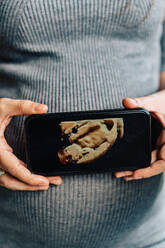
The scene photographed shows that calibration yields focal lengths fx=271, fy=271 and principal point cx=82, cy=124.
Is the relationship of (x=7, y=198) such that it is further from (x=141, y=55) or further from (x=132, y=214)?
(x=141, y=55)

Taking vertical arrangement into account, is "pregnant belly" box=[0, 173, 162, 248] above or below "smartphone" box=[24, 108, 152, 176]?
below

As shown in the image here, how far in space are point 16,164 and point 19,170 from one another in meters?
0.01

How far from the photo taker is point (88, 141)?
0.52 metres

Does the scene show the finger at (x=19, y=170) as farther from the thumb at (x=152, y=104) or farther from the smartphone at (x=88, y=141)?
the thumb at (x=152, y=104)

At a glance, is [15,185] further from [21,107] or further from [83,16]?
[83,16]

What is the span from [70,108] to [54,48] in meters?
0.14

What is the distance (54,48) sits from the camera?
600 millimetres

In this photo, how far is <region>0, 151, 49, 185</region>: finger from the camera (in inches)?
21.4

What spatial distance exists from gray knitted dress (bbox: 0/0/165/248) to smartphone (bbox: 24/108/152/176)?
1.8 inches

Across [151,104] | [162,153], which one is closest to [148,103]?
[151,104]

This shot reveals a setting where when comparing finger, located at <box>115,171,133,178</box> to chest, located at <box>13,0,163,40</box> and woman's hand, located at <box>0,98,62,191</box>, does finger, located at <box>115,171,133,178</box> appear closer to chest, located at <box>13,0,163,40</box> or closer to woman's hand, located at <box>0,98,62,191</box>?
woman's hand, located at <box>0,98,62,191</box>

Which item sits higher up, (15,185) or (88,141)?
(88,141)

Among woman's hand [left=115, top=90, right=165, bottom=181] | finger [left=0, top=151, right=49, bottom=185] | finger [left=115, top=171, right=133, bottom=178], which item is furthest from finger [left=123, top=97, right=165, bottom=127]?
finger [left=0, top=151, right=49, bottom=185]

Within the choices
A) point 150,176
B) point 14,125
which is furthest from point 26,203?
point 150,176
